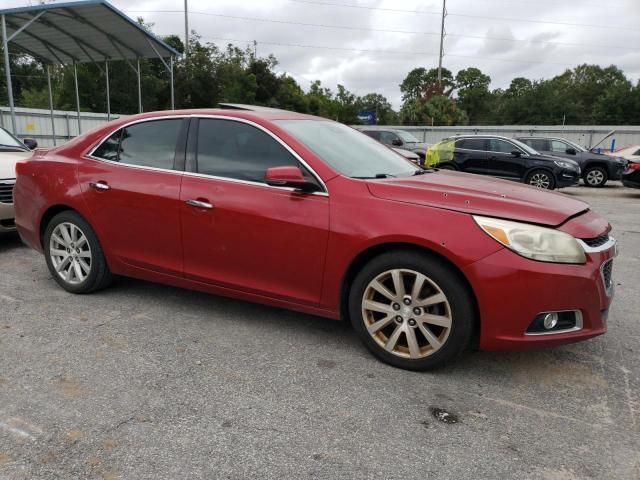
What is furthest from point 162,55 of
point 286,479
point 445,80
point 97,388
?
point 445,80

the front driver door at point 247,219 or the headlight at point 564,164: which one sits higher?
the front driver door at point 247,219

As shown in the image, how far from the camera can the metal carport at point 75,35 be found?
1094 centimetres

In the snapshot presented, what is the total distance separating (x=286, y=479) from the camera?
2201 millimetres

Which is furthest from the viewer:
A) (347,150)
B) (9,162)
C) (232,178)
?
(9,162)

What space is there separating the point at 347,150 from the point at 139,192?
62.3 inches

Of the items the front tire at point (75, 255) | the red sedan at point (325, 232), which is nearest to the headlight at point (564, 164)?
the red sedan at point (325, 232)

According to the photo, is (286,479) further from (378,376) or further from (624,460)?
(624,460)

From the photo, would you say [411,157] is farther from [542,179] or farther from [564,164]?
[564,164]

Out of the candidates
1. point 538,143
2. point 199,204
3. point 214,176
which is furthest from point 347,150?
point 538,143

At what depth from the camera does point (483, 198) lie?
3.07 meters

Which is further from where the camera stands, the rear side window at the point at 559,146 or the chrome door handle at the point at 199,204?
the rear side window at the point at 559,146

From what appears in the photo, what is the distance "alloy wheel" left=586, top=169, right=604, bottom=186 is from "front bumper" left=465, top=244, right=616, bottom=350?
15085mm

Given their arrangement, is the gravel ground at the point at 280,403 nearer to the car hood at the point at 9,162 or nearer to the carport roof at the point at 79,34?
the car hood at the point at 9,162

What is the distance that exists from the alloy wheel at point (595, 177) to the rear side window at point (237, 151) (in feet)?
50.8
